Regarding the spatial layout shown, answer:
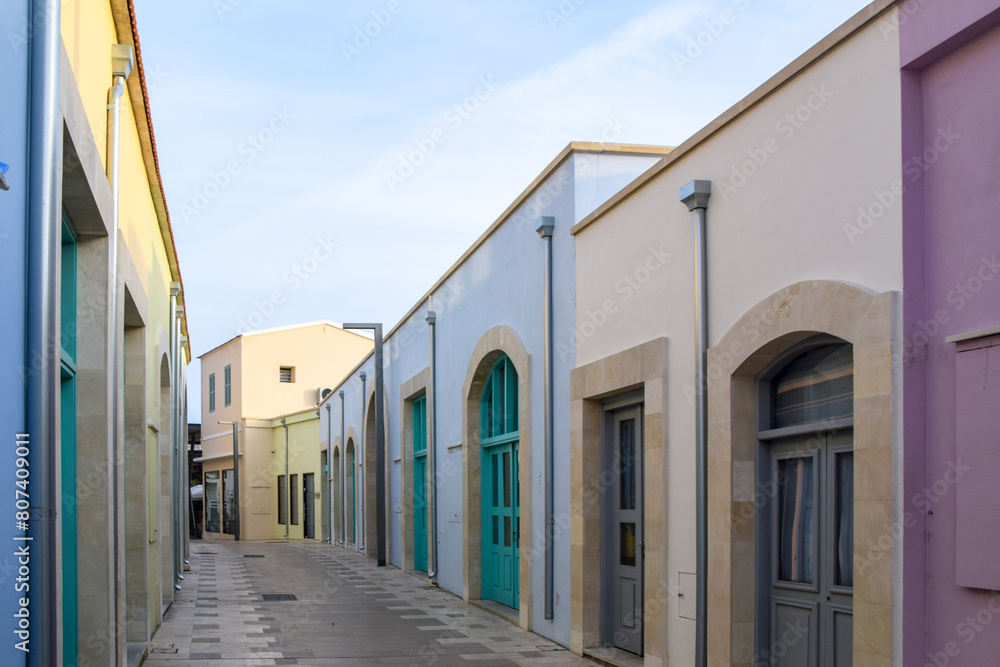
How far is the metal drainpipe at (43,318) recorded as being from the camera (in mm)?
4113

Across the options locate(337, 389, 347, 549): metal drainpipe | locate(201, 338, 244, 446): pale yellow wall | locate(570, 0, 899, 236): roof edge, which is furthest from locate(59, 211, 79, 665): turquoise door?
locate(201, 338, 244, 446): pale yellow wall

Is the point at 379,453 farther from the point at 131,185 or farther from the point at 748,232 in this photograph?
the point at 748,232

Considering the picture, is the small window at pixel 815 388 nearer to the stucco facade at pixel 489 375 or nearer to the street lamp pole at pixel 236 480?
the stucco facade at pixel 489 375

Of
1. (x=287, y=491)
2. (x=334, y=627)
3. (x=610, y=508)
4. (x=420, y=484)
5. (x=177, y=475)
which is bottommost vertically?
(x=287, y=491)

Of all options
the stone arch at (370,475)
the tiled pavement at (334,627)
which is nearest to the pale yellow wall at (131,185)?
the tiled pavement at (334,627)

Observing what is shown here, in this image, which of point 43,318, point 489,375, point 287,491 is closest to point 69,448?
point 43,318

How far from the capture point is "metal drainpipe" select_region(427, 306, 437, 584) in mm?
16311

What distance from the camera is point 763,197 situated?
21.6ft

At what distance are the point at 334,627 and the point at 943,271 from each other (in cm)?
876

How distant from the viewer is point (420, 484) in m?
18.8

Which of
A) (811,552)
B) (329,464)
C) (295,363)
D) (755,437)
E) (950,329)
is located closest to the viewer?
(950,329)

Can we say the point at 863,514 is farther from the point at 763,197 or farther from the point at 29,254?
the point at 29,254

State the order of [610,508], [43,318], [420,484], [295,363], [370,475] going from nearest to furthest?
[43,318]
[610,508]
[420,484]
[370,475]
[295,363]

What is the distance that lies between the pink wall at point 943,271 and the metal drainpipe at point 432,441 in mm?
11813
